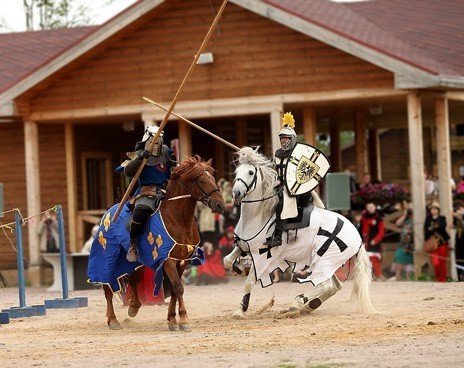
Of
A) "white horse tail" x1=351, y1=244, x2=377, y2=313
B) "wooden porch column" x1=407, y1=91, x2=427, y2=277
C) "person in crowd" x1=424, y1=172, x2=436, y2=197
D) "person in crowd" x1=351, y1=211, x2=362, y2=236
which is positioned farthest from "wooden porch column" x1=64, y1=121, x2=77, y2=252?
"white horse tail" x1=351, y1=244, x2=377, y2=313

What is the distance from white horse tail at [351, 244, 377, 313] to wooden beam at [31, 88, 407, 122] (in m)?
7.79

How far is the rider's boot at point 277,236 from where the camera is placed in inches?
629

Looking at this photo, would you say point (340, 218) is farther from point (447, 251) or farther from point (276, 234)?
point (447, 251)

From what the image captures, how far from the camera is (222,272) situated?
82.3 ft

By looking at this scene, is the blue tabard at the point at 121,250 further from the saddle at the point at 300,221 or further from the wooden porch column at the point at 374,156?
the wooden porch column at the point at 374,156

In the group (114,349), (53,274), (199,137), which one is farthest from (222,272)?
(114,349)

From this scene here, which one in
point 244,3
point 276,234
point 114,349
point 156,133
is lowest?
point 114,349

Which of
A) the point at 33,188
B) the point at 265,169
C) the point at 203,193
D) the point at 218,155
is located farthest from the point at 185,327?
the point at 218,155

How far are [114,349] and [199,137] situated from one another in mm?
18343

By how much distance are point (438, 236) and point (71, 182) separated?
821 centimetres

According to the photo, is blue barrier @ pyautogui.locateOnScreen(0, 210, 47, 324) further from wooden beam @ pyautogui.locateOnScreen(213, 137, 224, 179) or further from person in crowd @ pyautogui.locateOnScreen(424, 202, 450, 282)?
wooden beam @ pyautogui.locateOnScreen(213, 137, 224, 179)

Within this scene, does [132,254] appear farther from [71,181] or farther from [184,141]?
[71,181]

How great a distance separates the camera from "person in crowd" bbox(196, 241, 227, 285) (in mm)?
24969

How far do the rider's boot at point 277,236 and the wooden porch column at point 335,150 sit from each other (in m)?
15.1
